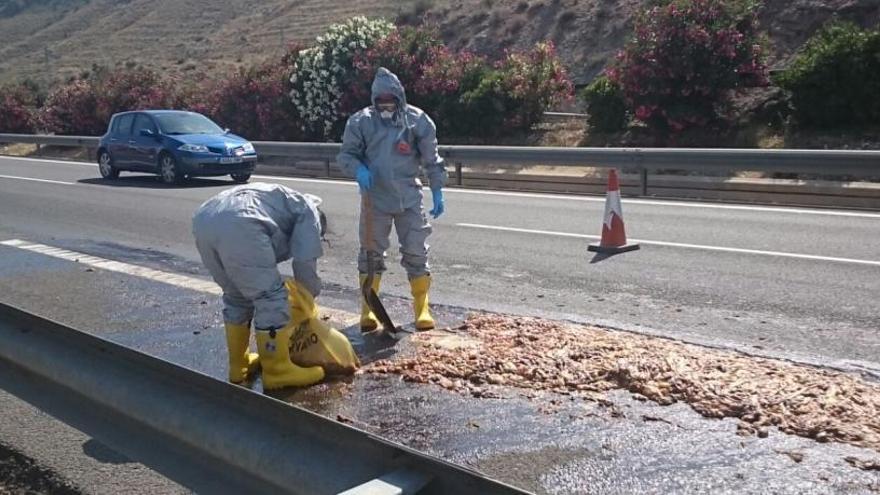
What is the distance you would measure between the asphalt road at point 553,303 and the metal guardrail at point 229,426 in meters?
0.51

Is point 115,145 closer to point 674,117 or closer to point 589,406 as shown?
point 674,117

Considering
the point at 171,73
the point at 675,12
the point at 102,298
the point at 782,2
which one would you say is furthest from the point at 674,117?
the point at 171,73

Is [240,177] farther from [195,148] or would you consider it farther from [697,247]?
[697,247]

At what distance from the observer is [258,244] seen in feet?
16.3

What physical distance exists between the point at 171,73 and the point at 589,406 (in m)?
44.6

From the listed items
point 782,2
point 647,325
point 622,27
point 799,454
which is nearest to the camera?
point 799,454

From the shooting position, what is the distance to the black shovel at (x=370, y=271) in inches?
250

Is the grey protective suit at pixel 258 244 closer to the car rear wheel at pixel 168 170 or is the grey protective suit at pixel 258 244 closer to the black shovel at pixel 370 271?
the black shovel at pixel 370 271

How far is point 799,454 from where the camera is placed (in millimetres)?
4137

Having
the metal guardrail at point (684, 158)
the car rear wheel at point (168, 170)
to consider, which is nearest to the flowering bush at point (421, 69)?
the metal guardrail at point (684, 158)

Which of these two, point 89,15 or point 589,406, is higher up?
point 89,15

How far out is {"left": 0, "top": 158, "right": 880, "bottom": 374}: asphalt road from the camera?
6531mm

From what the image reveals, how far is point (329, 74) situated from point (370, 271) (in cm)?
1708

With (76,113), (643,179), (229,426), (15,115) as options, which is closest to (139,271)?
(229,426)
